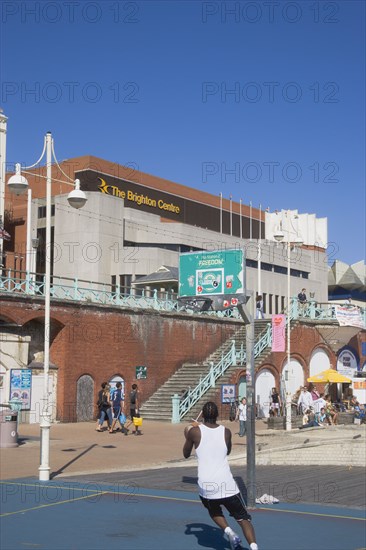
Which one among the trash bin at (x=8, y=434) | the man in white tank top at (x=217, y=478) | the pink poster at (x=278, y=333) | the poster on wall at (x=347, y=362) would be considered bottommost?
the trash bin at (x=8, y=434)

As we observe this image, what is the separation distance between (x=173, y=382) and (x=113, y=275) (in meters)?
21.3

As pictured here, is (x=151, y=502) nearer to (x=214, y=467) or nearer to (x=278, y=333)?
(x=214, y=467)

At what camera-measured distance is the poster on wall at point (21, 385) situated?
90.1ft

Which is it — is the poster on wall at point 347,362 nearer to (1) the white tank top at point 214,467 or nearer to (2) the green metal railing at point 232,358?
(2) the green metal railing at point 232,358

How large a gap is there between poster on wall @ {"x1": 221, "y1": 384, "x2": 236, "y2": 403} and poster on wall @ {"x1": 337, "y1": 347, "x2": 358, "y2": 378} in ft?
35.3

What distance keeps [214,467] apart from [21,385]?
68.5 ft

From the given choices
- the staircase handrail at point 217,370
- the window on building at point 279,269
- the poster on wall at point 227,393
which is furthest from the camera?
the window on building at point 279,269

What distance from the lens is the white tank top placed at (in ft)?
25.8

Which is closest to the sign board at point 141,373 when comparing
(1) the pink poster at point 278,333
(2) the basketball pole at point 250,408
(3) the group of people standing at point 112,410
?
(3) the group of people standing at point 112,410

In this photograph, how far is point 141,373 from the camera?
33.3 meters

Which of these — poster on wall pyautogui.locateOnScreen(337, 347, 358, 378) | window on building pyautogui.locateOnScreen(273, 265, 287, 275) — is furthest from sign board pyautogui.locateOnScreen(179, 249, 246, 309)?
window on building pyautogui.locateOnScreen(273, 265, 287, 275)

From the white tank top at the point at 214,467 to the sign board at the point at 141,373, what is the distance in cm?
2531

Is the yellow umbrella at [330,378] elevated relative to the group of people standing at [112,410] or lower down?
elevated

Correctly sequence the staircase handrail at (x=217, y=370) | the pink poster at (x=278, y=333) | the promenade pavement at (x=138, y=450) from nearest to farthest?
the promenade pavement at (x=138, y=450)
the pink poster at (x=278, y=333)
the staircase handrail at (x=217, y=370)
